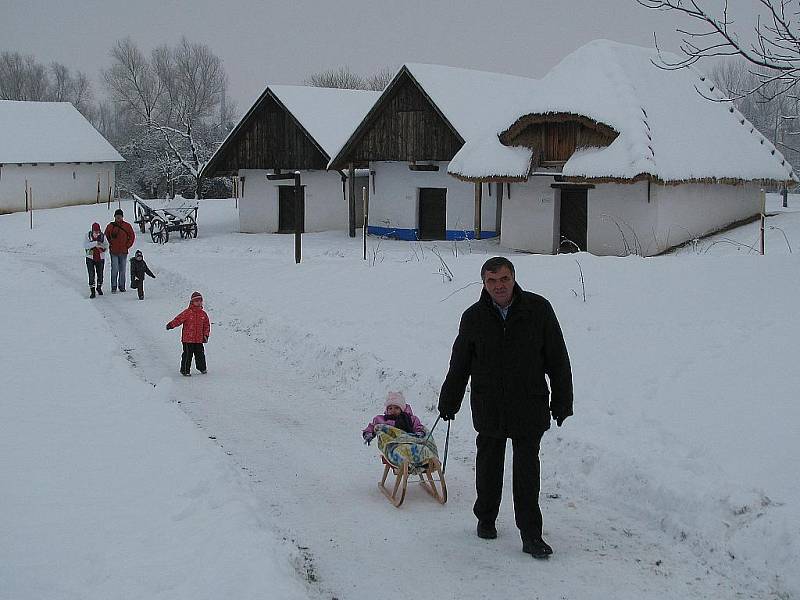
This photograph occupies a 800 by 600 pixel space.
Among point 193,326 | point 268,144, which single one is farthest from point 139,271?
point 268,144

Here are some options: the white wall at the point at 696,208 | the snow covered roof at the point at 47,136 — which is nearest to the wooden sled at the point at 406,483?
the white wall at the point at 696,208

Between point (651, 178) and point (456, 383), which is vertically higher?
point (651, 178)

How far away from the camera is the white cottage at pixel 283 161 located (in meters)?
32.4

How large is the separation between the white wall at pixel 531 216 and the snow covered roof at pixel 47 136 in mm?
29018

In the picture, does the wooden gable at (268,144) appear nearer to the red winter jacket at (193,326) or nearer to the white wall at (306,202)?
the white wall at (306,202)

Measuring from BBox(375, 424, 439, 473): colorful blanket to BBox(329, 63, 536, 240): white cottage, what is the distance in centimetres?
2077

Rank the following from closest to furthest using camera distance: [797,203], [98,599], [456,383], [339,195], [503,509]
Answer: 1. [98,599]
2. [456,383]
3. [503,509]
4. [339,195]
5. [797,203]

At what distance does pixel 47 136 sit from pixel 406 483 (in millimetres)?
46995

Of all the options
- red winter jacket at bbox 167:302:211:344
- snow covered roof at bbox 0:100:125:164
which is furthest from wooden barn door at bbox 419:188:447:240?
snow covered roof at bbox 0:100:125:164

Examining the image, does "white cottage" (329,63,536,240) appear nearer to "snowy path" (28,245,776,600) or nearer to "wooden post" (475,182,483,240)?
"wooden post" (475,182,483,240)

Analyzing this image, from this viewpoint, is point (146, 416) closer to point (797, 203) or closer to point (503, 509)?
point (503, 509)

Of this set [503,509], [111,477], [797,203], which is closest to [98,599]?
[111,477]

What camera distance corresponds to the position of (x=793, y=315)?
32.9 feet

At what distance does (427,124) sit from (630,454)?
23.0 m
